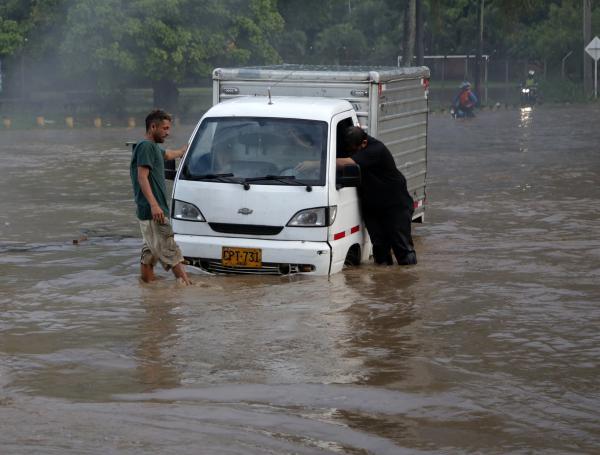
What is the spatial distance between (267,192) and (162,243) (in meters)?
1.06

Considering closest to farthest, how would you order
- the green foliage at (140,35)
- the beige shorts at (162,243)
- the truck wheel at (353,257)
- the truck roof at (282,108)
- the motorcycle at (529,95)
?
the beige shorts at (162,243)
the truck roof at (282,108)
the truck wheel at (353,257)
the green foliage at (140,35)
the motorcycle at (529,95)

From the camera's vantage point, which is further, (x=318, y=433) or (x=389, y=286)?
(x=389, y=286)

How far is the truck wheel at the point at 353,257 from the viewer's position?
11.9m

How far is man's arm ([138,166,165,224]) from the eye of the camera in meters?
10.4

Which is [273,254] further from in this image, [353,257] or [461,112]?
[461,112]

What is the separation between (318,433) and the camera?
6652 millimetres

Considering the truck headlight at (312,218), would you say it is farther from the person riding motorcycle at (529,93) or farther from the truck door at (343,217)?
the person riding motorcycle at (529,93)

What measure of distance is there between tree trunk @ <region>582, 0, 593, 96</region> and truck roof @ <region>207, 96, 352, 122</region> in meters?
41.2

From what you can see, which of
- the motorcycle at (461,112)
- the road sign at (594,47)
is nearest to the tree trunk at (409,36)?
the motorcycle at (461,112)

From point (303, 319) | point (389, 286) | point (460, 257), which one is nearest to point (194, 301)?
point (303, 319)

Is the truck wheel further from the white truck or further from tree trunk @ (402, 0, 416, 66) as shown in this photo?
tree trunk @ (402, 0, 416, 66)

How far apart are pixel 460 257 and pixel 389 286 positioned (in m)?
2.12

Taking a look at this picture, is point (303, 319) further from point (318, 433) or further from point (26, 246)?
point (26, 246)

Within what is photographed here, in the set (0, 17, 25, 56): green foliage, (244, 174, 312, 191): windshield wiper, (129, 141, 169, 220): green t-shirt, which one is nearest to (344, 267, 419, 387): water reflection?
(244, 174, 312, 191): windshield wiper
